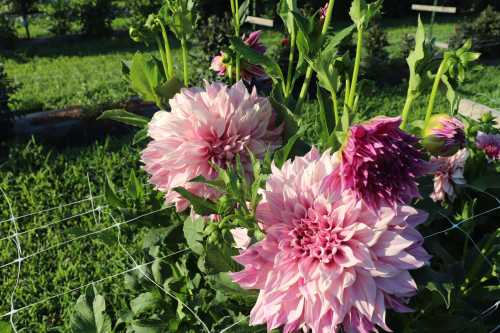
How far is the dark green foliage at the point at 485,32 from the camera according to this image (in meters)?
7.05

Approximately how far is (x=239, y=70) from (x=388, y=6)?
11.3 m

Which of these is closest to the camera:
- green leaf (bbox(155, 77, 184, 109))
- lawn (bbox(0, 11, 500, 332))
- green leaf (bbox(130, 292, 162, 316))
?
green leaf (bbox(155, 77, 184, 109))

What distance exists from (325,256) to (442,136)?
285 mm

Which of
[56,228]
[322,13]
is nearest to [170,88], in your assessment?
[322,13]

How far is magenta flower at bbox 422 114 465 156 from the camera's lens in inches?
31.0

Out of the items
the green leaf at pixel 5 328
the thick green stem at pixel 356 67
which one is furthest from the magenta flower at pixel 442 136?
the green leaf at pixel 5 328

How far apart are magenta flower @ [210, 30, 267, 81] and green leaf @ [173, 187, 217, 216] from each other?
0.36 m

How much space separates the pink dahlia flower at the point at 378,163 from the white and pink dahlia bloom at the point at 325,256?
2cm

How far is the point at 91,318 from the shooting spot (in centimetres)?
102

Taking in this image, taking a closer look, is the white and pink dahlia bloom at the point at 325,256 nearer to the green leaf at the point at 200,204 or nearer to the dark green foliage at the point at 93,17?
the green leaf at the point at 200,204

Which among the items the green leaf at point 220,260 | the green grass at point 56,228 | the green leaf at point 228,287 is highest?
the green leaf at point 220,260

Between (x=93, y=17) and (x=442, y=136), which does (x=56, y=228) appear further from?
(x=93, y=17)

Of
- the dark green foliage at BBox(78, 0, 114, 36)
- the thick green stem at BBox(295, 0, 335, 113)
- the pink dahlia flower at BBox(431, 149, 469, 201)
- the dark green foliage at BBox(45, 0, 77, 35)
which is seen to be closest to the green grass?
the thick green stem at BBox(295, 0, 335, 113)

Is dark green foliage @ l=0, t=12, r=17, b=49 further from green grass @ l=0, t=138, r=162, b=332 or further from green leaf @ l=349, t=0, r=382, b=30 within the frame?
green leaf @ l=349, t=0, r=382, b=30
